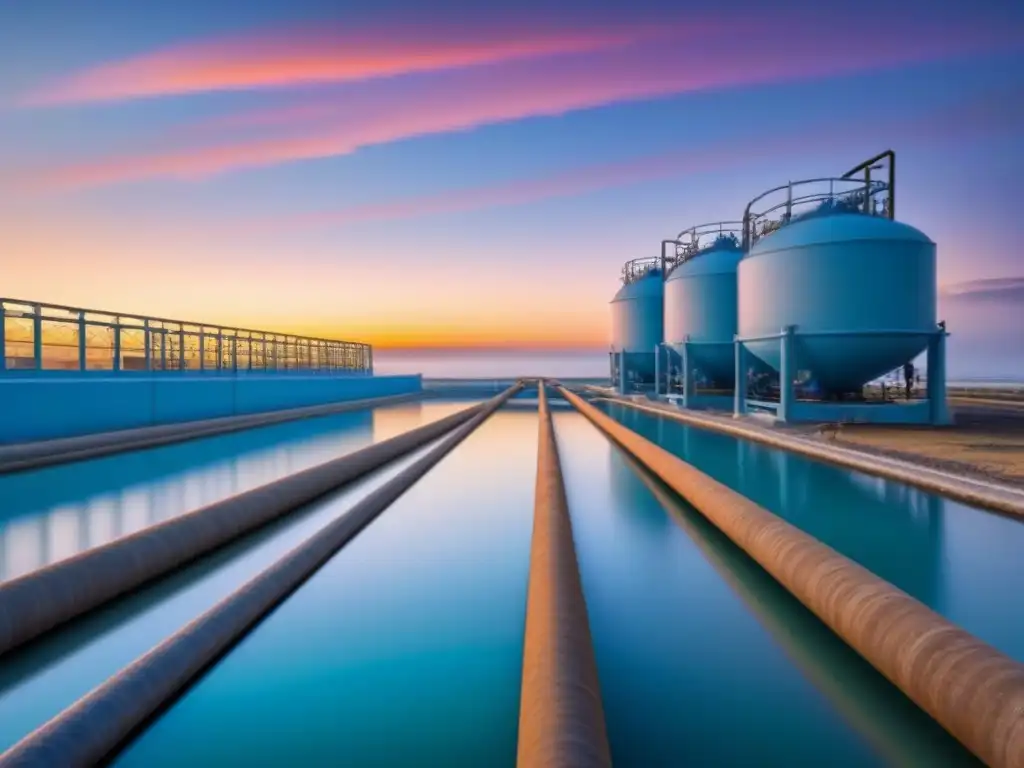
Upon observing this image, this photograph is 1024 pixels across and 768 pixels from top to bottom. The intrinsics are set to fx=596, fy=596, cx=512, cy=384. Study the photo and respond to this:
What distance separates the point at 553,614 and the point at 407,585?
1.91 meters

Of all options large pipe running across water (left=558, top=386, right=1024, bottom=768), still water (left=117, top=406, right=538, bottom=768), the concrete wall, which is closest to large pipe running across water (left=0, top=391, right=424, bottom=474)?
the concrete wall

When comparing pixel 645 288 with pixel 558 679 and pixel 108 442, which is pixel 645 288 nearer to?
pixel 108 442

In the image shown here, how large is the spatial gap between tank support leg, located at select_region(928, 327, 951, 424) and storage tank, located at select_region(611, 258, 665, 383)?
43.0 ft

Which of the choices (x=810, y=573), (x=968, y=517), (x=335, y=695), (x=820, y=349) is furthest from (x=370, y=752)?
(x=820, y=349)

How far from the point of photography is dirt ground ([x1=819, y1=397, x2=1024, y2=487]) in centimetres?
768

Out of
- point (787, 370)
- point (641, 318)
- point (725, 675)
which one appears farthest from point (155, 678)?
point (641, 318)

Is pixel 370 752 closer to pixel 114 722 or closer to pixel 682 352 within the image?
pixel 114 722

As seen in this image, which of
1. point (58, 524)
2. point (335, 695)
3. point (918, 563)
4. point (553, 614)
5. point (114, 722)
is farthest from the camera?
point (58, 524)

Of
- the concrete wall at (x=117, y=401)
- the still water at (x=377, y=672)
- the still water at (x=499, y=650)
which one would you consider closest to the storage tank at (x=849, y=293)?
the still water at (x=499, y=650)

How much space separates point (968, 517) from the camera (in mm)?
6023

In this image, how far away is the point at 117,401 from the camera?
435 inches

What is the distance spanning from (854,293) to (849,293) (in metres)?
0.09

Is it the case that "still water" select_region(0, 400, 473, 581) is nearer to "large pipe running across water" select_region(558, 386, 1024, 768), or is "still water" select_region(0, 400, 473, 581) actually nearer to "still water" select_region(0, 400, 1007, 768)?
"still water" select_region(0, 400, 1007, 768)

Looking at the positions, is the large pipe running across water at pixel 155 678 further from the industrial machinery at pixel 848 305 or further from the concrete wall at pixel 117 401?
the industrial machinery at pixel 848 305
